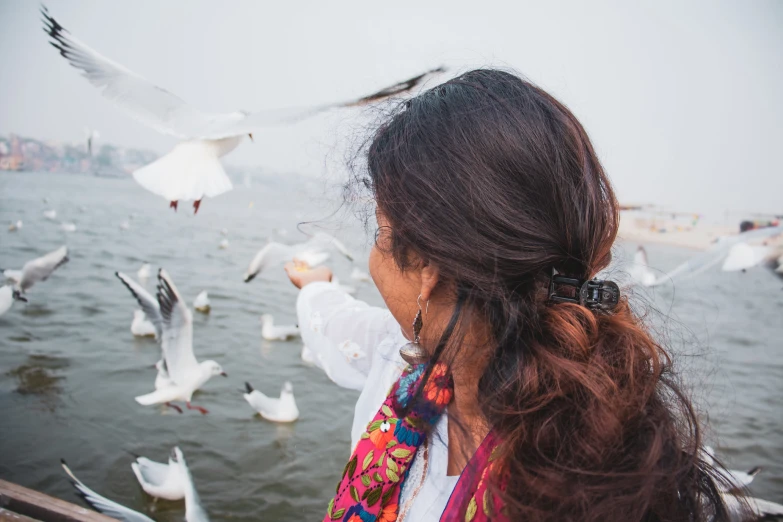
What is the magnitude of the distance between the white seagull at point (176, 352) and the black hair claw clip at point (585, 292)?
1.86 metres

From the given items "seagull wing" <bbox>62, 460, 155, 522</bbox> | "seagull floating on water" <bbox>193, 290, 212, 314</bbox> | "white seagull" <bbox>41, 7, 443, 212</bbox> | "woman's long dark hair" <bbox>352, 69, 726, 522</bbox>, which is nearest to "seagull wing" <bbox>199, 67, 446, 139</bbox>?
"white seagull" <bbox>41, 7, 443, 212</bbox>

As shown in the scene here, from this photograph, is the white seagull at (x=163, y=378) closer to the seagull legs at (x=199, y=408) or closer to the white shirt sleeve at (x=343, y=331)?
the seagull legs at (x=199, y=408)

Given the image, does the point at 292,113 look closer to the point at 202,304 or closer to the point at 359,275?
the point at 202,304

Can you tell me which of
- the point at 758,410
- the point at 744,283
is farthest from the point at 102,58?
the point at 744,283

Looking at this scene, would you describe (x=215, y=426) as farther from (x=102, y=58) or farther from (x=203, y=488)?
(x=102, y=58)

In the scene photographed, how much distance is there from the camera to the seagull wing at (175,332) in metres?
2.16

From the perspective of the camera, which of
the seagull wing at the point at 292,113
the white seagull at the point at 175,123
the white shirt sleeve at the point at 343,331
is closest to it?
the seagull wing at the point at 292,113

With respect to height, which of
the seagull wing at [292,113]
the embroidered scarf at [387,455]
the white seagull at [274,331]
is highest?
the seagull wing at [292,113]

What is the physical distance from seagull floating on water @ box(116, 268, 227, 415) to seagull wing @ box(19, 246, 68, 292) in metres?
1.43

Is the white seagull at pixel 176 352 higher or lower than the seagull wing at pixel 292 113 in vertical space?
lower

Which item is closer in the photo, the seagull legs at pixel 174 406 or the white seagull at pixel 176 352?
the white seagull at pixel 176 352

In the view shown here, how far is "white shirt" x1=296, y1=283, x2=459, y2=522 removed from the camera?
0.82 m

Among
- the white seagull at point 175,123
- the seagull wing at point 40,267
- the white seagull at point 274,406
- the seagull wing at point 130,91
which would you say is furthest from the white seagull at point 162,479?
the seagull wing at point 40,267

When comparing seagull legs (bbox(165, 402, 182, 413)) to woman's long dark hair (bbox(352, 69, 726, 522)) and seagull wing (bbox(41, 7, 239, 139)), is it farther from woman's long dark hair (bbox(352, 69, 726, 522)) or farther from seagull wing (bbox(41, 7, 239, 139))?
woman's long dark hair (bbox(352, 69, 726, 522))
